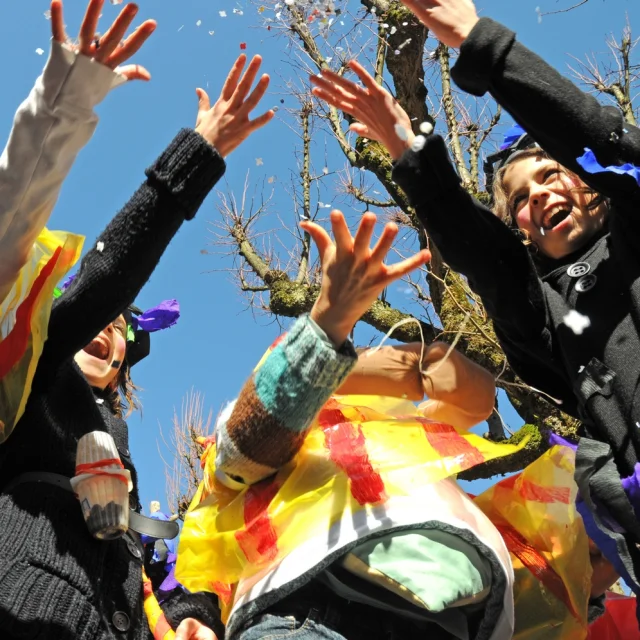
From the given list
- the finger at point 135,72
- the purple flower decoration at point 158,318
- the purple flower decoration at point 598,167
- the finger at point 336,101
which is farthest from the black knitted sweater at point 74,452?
the purple flower decoration at point 158,318

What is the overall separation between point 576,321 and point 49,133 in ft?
3.57

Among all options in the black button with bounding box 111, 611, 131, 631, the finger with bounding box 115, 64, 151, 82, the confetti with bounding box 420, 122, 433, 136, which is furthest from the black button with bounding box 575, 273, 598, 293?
the black button with bounding box 111, 611, 131, 631

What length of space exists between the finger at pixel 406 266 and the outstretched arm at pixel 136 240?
16.1 inches

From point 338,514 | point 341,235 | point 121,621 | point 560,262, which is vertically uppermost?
point 341,235

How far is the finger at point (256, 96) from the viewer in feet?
5.58

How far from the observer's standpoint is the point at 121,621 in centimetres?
149

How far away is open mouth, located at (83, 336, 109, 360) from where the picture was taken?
214 cm

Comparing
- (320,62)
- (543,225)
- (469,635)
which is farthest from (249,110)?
(320,62)

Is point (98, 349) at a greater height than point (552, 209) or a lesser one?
lesser

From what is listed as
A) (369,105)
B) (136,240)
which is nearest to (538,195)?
(369,105)

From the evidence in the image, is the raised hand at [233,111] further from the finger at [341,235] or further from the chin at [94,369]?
the chin at [94,369]

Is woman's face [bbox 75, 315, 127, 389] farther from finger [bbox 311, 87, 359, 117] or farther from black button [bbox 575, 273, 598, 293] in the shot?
black button [bbox 575, 273, 598, 293]

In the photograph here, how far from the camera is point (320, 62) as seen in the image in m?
5.48

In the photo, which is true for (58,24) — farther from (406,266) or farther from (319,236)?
(406,266)
